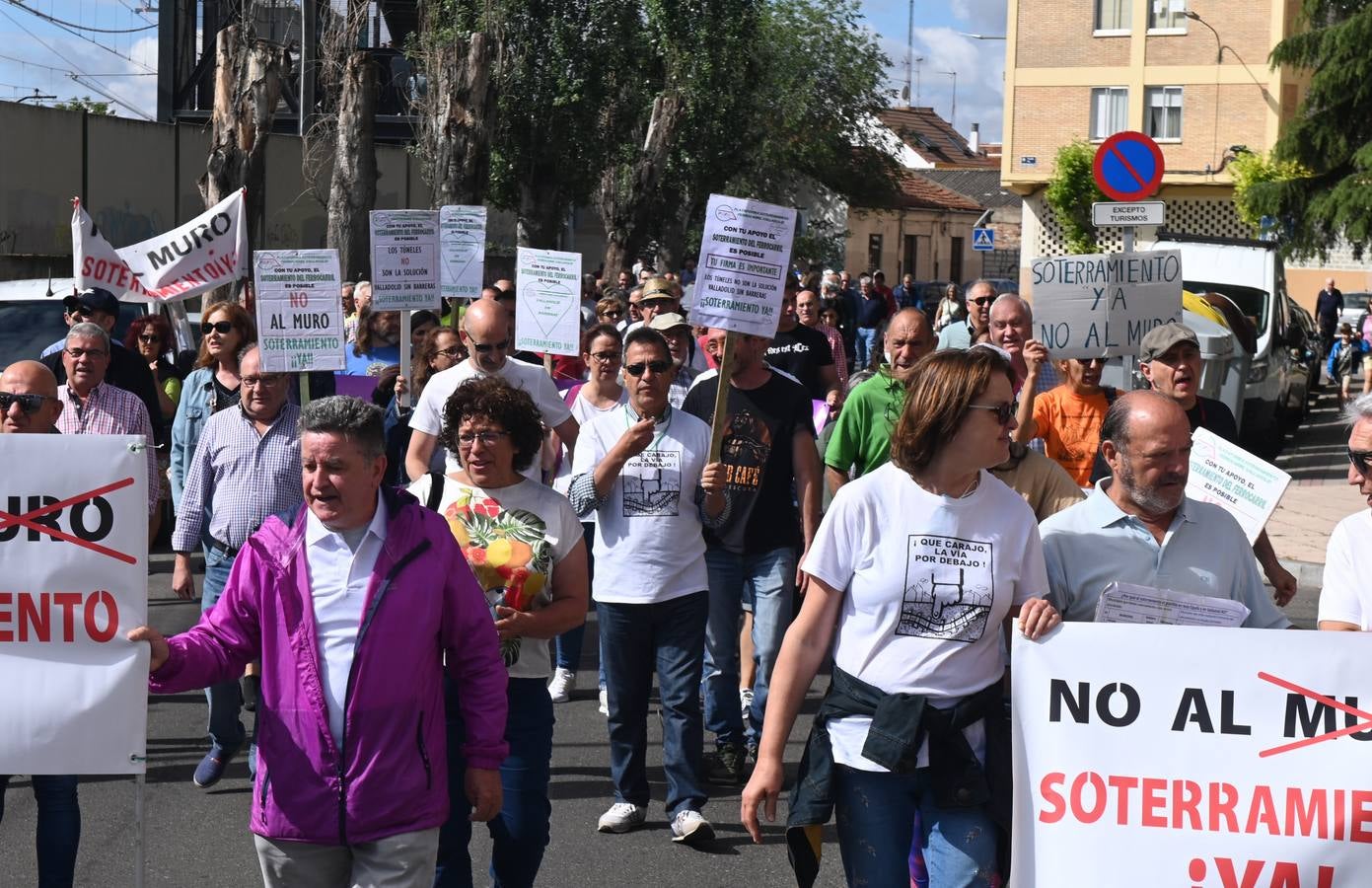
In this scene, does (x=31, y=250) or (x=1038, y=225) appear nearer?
(x=31, y=250)

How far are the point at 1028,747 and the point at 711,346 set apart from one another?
15.7 ft

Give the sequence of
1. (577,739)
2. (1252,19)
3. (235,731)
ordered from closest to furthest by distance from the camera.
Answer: (235,731) < (577,739) < (1252,19)

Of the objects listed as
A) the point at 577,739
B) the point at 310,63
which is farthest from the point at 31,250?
the point at 577,739

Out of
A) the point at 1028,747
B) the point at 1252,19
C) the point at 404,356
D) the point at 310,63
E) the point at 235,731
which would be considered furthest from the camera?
the point at 1252,19

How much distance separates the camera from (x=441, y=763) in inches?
163

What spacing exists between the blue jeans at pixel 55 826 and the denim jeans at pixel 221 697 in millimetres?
1915

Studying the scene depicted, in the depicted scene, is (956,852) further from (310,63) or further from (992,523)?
(310,63)

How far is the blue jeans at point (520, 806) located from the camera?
4723 millimetres

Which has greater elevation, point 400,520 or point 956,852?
point 400,520

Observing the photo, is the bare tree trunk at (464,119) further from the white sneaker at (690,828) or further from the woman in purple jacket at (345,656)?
the woman in purple jacket at (345,656)

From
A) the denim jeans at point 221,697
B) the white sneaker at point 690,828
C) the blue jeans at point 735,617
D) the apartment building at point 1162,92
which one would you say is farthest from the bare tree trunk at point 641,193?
the white sneaker at point 690,828

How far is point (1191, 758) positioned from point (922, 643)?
0.64 metres

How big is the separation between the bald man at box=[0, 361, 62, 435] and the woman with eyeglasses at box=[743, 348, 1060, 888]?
293 centimetres

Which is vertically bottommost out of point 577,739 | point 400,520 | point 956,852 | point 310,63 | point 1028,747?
point 577,739
